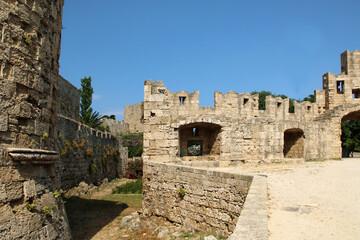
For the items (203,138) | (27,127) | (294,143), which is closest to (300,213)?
(27,127)

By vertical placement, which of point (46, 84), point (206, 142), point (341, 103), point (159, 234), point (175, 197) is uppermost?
point (341, 103)

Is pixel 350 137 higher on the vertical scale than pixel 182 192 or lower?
higher

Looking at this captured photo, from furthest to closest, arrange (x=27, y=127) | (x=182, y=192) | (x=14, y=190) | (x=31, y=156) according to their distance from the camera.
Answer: (x=182, y=192)
(x=27, y=127)
(x=31, y=156)
(x=14, y=190)

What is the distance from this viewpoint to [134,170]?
23453 millimetres

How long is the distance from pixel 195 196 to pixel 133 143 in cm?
2556

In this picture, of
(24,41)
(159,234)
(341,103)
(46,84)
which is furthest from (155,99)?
(341,103)

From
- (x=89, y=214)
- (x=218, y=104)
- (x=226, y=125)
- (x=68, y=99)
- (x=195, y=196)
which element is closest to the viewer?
(x=195, y=196)

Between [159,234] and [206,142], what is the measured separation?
6.58 meters

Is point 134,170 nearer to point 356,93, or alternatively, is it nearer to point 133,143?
point 133,143

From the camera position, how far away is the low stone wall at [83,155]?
13.7 m

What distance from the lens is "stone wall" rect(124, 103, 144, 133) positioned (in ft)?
136

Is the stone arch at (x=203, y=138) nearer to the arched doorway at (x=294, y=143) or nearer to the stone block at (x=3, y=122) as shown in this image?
the arched doorway at (x=294, y=143)

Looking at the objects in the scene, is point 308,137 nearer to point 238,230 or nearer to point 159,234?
point 159,234

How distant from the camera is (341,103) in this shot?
57.3 feet
